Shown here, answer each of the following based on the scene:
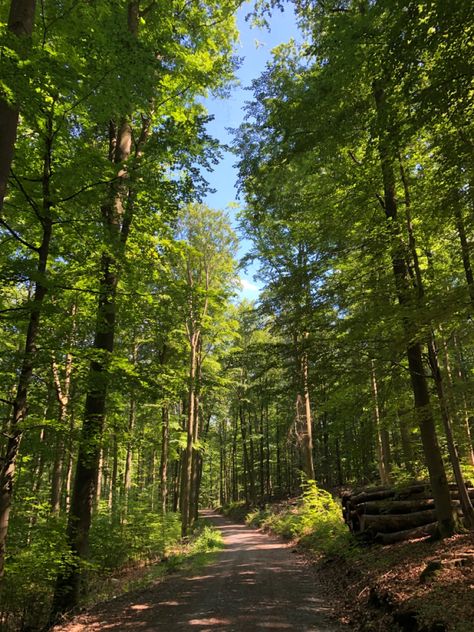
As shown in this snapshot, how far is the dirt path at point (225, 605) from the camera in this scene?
6242mm

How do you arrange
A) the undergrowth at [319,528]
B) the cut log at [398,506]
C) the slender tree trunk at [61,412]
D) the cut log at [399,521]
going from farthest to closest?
the undergrowth at [319,528]
the cut log at [398,506]
the cut log at [399,521]
the slender tree trunk at [61,412]

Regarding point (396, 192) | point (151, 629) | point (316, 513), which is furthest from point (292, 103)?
point (316, 513)

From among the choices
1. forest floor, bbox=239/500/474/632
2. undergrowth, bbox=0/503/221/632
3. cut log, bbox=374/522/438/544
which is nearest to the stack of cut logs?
cut log, bbox=374/522/438/544

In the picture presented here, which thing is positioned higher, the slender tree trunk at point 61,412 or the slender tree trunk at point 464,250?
the slender tree trunk at point 464,250

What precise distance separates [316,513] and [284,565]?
5.15m

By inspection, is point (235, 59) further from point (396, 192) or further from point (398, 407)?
point (398, 407)

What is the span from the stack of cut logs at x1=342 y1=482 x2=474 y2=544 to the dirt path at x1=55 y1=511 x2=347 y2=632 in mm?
1749

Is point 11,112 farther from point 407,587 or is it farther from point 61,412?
point 407,587

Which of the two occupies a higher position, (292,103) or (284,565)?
(292,103)

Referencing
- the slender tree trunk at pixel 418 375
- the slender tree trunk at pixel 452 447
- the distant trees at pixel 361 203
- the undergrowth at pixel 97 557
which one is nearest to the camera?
the distant trees at pixel 361 203

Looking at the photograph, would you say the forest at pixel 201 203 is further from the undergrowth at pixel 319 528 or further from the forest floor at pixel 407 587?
the undergrowth at pixel 319 528

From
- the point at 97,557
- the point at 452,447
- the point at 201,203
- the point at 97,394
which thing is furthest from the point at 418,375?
the point at 97,557

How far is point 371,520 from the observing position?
31.8ft

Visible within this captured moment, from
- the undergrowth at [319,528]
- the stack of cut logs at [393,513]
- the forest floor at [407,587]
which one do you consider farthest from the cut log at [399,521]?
the undergrowth at [319,528]
